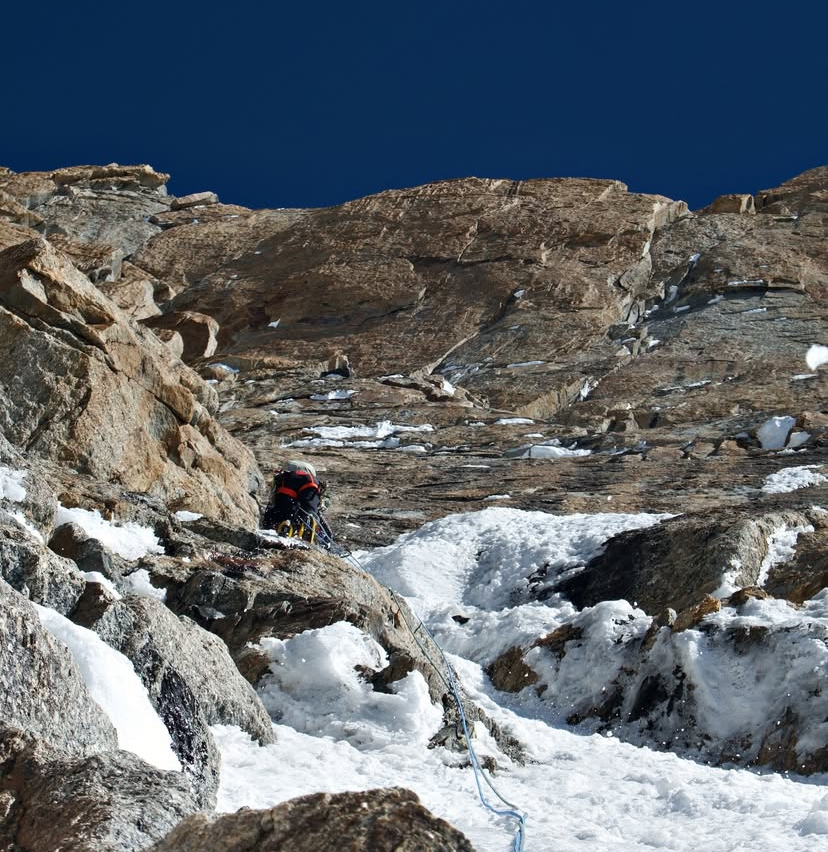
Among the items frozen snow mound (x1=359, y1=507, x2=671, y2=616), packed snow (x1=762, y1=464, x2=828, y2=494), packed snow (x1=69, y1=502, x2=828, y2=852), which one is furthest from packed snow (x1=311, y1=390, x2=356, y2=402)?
packed snow (x1=69, y1=502, x2=828, y2=852)

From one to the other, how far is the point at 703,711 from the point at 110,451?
26.9 feet

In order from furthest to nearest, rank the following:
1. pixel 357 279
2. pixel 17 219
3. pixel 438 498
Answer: pixel 17 219, pixel 357 279, pixel 438 498

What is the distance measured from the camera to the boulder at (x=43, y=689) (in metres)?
5.69

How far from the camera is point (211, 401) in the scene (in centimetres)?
2353

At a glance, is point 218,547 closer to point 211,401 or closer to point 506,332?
point 211,401

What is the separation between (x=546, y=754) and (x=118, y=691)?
12.0ft

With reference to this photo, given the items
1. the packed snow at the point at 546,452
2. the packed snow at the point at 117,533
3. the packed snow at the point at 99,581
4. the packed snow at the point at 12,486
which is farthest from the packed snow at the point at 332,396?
the packed snow at the point at 99,581

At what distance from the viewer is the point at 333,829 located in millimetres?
4133

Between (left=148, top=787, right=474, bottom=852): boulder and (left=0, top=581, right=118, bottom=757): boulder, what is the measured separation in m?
1.62

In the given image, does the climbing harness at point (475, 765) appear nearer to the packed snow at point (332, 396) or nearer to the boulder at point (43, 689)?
the boulder at point (43, 689)

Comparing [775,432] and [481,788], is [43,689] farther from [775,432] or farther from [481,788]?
[775,432]

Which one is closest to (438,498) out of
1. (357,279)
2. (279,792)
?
(279,792)

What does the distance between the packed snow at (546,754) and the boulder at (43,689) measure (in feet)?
2.95

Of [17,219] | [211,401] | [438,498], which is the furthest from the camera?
[17,219]
